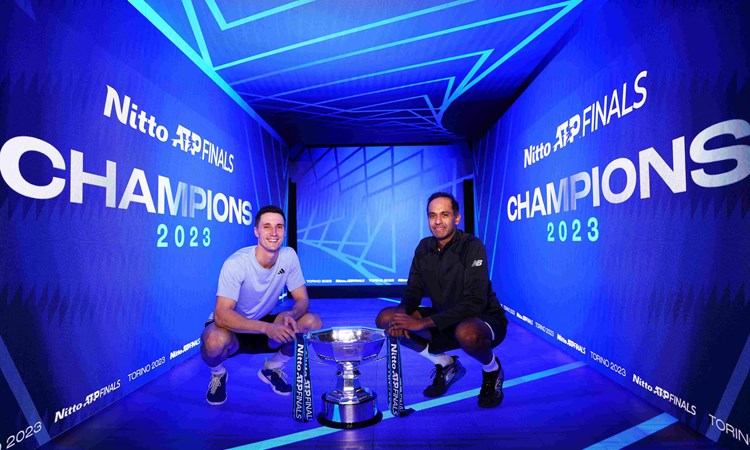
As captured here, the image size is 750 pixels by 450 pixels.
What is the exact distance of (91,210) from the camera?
253 centimetres

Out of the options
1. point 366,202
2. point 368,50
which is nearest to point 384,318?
point 368,50

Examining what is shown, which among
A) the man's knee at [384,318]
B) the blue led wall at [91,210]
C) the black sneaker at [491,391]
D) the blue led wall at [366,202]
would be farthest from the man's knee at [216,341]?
the blue led wall at [366,202]

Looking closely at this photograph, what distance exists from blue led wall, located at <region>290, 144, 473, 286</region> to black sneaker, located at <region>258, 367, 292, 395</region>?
5.21 metres

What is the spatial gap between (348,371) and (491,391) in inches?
32.5

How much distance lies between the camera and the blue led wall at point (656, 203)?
6.37 feet

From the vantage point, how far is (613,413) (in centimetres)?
240

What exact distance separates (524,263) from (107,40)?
4266 mm

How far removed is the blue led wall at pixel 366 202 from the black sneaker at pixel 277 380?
5.21 m

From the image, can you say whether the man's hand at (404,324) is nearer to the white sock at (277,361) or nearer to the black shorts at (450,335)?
the black shorts at (450,335)

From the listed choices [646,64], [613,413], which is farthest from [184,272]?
[646,64]

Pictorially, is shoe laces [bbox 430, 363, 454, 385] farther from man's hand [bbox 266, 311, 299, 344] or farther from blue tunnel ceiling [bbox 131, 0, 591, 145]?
blue tunnel ceiling [bbox 131, 0, 591, 145]

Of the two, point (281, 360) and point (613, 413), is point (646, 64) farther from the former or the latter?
point (281, 360)

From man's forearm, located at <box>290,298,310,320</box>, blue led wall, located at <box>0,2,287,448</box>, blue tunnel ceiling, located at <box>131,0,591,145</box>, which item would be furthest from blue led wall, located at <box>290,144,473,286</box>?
man's forearm, located at <box>290,298,310,320</box>

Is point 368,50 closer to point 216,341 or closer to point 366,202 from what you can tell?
point 216,341
